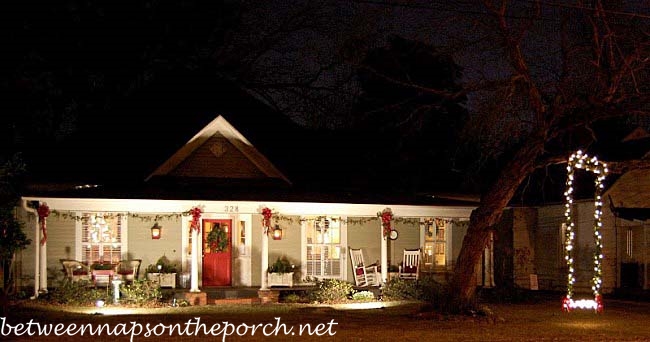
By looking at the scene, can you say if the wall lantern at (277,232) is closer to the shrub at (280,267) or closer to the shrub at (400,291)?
the shrub at (280,267)

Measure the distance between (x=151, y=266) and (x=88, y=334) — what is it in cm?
767

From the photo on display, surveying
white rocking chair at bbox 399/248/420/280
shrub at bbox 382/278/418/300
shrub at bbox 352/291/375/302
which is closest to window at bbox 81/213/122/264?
shrub at bbox 352/291/375/302

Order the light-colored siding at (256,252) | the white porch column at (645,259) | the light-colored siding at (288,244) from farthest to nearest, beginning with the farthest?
the white porch column at (645,259) → the light-colored siding at (288,244) → the light-colored siding at (256,252)

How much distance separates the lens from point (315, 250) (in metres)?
24.5

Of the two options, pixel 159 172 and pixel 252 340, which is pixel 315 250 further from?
pixel 252 340

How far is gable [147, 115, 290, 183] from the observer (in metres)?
23.0

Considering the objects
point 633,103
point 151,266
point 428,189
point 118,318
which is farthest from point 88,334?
point 428,189

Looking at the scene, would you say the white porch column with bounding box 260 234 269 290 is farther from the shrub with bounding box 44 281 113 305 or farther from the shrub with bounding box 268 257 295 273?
the shrub with bounding box 44 281 113 305

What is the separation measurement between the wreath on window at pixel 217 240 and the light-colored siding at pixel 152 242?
33.9 inches

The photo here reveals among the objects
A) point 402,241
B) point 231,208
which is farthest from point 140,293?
point 402,241

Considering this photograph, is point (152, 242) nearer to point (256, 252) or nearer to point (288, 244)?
point (256, 252)

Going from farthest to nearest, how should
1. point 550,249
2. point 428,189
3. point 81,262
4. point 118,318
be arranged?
point 428,189 → point 550,249 → point 81,262 → point 118,318

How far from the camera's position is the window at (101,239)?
73.8 feet

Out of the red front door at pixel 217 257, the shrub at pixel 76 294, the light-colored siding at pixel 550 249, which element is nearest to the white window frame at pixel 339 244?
the red front door at pixel 217 257
